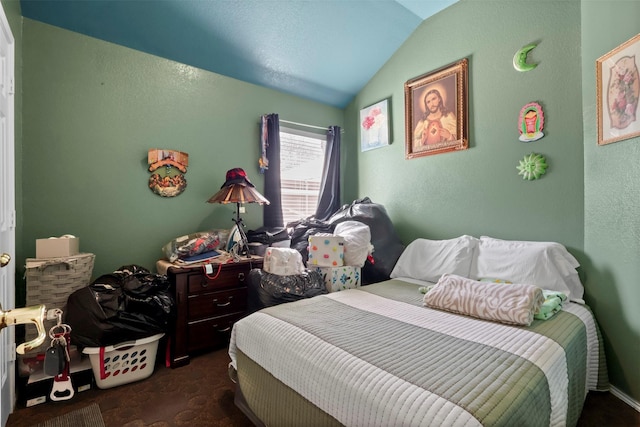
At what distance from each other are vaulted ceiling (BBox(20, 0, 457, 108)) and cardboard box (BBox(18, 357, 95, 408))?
237cm

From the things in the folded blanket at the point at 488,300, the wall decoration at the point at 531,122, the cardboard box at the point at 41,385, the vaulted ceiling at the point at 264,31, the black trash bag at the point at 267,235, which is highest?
the vaulted ceiling at the point at 264,31

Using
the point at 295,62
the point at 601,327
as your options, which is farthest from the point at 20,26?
the point at 601,327

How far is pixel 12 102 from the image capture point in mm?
1666

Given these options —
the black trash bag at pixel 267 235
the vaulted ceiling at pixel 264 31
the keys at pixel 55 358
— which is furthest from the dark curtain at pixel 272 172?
the keys at pixel 55 358

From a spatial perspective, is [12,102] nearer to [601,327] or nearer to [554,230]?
[554,230]

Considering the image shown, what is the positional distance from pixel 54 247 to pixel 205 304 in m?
1.02

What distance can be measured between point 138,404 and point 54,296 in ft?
2.79

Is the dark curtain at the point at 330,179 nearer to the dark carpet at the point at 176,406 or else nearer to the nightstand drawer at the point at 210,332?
the nightstand drawer at the point at 210,332

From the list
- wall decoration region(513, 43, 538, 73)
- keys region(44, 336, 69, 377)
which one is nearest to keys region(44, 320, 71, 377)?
keys region(44, 336, 69, 377)

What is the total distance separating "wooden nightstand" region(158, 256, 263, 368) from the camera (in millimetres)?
2137

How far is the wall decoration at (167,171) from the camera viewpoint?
2.47m

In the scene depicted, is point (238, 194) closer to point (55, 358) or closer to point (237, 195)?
point (237, 195)

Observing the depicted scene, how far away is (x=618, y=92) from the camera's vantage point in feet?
5.46

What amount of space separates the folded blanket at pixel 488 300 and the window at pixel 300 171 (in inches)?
77.6
